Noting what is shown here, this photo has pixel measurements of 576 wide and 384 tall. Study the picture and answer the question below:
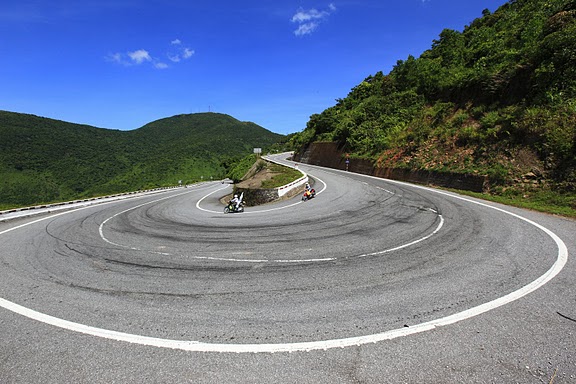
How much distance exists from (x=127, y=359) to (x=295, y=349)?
214 cm

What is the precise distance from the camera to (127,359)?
3.59m

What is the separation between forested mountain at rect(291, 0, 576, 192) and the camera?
53.6ft

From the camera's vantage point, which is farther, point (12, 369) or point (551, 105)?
point (551, 105)

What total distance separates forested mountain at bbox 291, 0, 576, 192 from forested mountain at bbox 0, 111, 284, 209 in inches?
2484

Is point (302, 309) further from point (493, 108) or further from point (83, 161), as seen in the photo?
point (83, 161)

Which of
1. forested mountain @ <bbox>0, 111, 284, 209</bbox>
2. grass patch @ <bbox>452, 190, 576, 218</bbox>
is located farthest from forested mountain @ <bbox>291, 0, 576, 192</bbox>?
forested mountain @ <bbox>0, 111, 284, 209</bbox>

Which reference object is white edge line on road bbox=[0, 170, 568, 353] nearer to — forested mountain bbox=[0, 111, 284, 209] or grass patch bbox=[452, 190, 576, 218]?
grass patch bbox=[452, 190, 576, 218]

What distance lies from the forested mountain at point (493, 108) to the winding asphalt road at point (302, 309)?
9.54 metres

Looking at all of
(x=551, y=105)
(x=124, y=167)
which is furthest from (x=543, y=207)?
(x=124, y=167)

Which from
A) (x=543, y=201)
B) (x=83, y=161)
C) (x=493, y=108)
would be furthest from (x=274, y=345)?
(x=83, y=161)

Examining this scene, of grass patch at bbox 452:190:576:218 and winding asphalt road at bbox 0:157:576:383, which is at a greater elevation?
winding asphalt road at bbox 0:157:576:383

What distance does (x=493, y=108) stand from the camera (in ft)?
75.6

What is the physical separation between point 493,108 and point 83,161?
15184 cm

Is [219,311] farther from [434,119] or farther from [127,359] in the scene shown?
[434,119]
